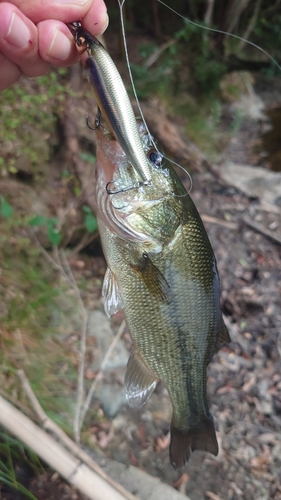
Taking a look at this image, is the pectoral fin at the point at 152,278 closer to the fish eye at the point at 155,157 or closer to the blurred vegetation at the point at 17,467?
the fish eye at the point at 155,157

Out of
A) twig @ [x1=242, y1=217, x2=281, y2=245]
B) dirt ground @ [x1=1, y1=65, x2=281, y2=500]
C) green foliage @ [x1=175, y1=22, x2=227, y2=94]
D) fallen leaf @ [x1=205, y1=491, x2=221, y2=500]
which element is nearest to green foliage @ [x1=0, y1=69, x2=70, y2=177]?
dirt ground @ [x1=1, y1=65, x2=281, y2=500]

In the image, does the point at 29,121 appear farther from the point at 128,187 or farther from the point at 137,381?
the point at 137,381

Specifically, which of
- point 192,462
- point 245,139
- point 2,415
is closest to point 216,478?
point 192,462

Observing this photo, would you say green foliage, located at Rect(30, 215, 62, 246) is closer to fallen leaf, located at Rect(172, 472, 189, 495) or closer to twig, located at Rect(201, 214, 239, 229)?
fallen leaf, located at Rect(172, 472, 189, 495)

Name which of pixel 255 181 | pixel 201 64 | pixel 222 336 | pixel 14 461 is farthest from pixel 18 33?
pixel 201 64

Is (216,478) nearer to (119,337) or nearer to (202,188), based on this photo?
(119,337)

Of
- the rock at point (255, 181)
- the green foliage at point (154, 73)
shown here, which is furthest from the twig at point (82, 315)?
the green foliage at point (154, 73)

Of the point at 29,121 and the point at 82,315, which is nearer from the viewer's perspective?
the point at 82,315
